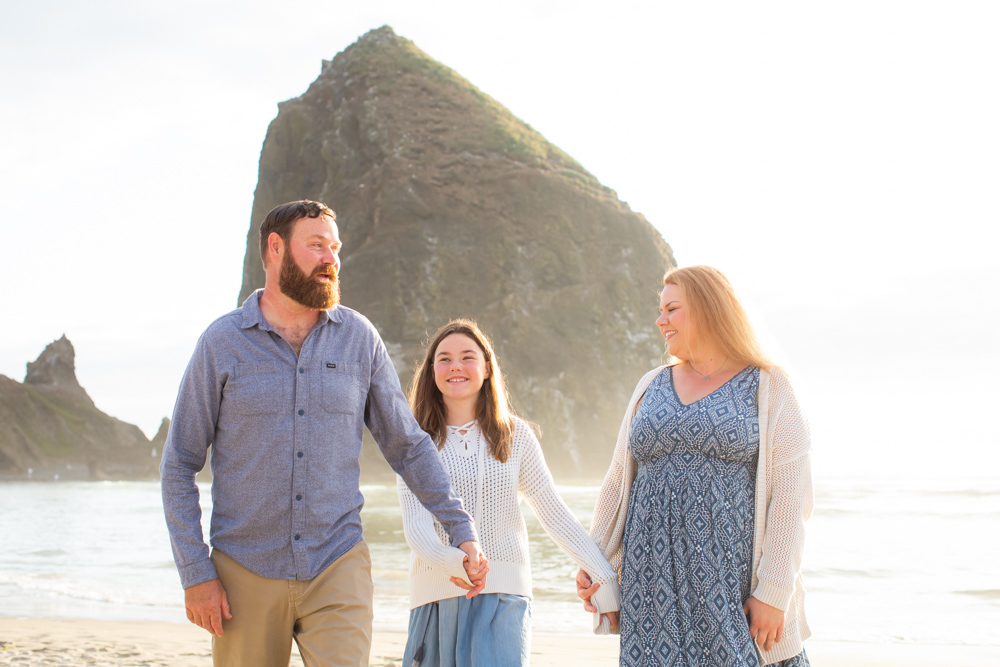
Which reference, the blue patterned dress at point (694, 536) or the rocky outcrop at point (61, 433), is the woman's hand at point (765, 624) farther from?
the rocky outcrop at point (61, 433)

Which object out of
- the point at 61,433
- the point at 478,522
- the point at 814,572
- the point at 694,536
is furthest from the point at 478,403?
the point at 61,433

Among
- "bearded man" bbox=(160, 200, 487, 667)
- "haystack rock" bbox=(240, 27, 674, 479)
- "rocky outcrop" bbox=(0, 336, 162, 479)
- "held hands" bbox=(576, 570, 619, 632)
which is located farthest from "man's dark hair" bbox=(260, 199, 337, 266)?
"rocky outcrop" bbox=(0, 336, 162, 479)

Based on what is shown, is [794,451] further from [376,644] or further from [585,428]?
[585,428]

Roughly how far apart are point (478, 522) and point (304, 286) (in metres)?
1.13

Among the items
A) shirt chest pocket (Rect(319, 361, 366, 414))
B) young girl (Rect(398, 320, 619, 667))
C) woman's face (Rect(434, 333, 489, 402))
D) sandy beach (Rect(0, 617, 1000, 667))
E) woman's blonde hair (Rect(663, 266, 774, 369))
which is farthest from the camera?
sandy beach (Rect(0, 617, 1000, 667))

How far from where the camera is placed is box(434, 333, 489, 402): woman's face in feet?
11.0

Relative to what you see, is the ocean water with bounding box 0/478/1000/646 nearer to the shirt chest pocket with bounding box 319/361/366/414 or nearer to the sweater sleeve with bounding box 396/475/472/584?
the sweater sleeve with bounding box 396/475/472/584

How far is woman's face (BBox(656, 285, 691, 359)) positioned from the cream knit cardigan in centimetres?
30

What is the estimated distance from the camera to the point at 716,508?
2.91 m

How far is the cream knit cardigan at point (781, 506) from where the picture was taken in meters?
2.86

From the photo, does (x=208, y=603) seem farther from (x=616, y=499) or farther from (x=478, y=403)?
(x=616, y=499)

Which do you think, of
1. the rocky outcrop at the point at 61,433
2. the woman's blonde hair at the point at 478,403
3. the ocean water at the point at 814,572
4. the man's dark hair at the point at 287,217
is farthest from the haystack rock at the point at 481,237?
the man's dark hair at the point at 287,217

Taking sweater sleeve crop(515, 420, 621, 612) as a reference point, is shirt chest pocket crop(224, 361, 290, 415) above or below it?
above

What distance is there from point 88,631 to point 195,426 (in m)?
6.21
